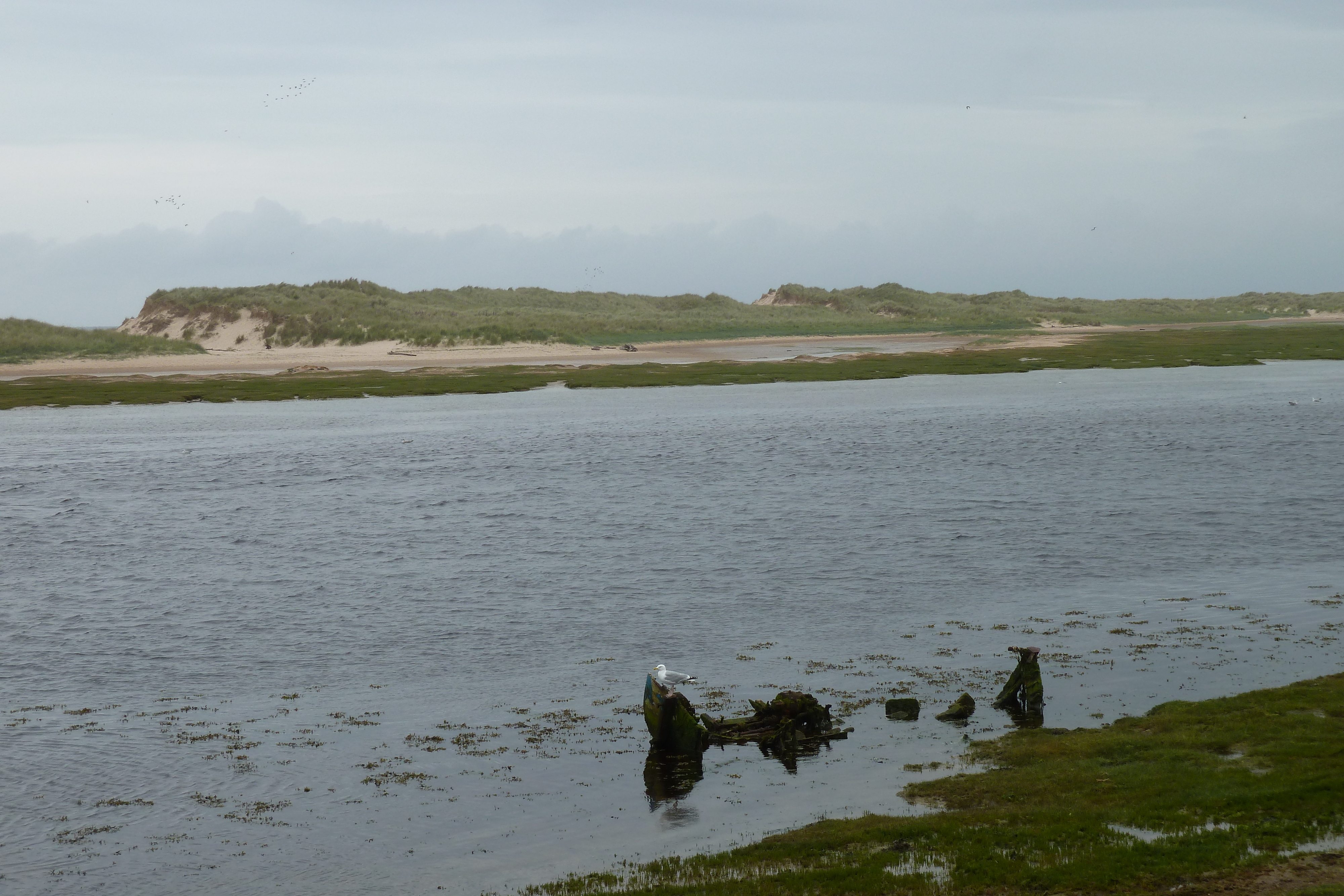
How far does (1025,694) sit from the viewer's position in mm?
15609

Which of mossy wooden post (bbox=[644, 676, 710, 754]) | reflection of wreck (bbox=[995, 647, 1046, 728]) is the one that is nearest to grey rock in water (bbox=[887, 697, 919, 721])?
reflection of wreck (bbox=[995, 647, 1046, 728])

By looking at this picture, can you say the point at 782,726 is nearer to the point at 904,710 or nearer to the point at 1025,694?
the point at 904,710

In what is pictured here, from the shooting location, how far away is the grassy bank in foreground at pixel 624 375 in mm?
Answer: 73438

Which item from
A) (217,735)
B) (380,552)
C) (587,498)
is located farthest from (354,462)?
(217,735)

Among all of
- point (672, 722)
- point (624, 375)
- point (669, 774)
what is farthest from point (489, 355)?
point (669, 774)

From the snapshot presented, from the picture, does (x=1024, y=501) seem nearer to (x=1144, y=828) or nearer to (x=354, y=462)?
(x=1144, y=828)

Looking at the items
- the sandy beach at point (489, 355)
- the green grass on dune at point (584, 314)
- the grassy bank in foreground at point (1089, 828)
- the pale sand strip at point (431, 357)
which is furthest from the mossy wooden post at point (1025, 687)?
the green grass on dune at point (584, 314)

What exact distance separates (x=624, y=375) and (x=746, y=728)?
69.7 meters

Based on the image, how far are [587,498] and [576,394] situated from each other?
41.4 m

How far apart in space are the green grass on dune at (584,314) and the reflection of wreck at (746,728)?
94343 millimetres

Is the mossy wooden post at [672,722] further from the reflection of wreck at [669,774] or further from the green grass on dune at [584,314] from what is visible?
the green grass on dune at [584,314]

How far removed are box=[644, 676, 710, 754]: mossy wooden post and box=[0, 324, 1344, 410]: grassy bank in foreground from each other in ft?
200

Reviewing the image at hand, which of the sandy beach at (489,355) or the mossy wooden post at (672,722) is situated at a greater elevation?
the sandy beach at (489,355)

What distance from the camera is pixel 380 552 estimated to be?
28484 millimetres
